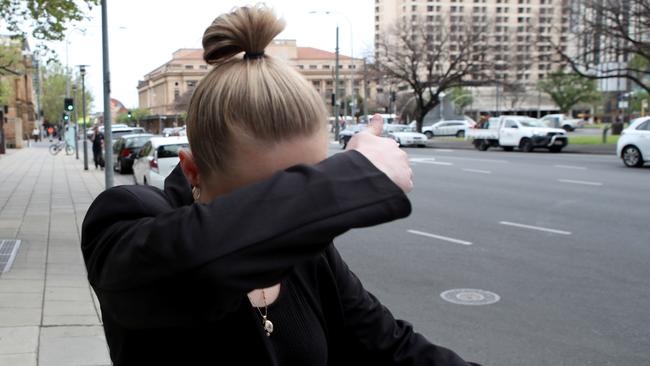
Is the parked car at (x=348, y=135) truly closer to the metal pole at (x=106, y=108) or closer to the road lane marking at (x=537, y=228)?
the road lane marking at (x=537, y=228)

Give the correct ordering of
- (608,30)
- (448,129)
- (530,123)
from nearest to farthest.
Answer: (608,30) → (530,123) → (448,129)

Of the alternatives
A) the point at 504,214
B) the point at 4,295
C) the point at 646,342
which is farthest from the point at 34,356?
the point at 504,214

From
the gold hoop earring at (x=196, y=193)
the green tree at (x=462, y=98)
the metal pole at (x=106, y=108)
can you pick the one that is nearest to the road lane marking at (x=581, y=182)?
the metal pole at (x=106, y=108)

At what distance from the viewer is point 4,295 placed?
613 cm

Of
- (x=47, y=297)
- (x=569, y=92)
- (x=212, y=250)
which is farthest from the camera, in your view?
(x=569, y=92)

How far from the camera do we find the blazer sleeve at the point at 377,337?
5.27 feet

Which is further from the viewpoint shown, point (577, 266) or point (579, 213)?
point (579, 213)

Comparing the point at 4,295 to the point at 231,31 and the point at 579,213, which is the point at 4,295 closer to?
the point at 231,31

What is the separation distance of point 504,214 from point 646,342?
6593 mm

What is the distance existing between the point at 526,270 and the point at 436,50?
136 feet

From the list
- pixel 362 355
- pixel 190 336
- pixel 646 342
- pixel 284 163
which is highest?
pixel 284 163

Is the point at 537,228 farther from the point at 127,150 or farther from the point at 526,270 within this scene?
the point at 127,150

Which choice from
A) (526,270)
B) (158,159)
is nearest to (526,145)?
(158,159)

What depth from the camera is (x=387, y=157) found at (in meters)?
1.07
